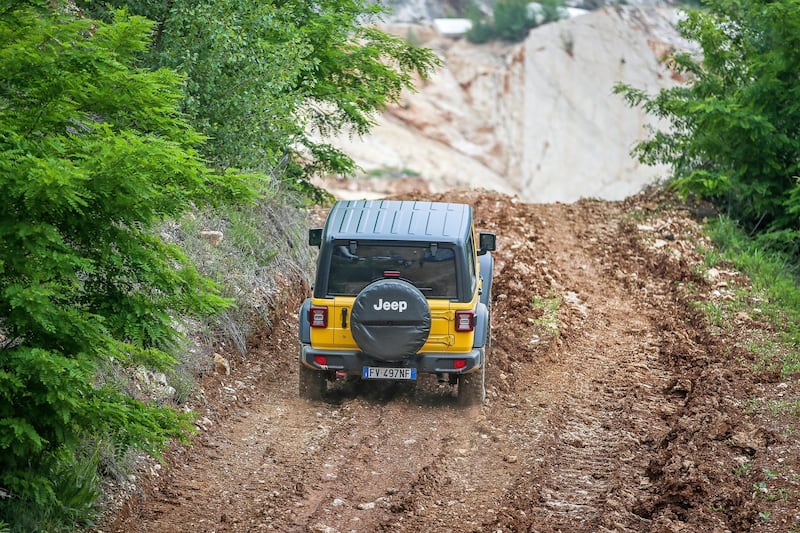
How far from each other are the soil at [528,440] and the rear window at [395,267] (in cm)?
128

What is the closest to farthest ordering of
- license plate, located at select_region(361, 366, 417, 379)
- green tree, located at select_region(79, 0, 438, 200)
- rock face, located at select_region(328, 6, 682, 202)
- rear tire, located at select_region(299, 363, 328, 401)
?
1. license plate, located at select_region(361, 366, 417, 379)
2. rear tire, located at select_region(299, 363, 328, 401)
3. green tree, located at select_region(79, 0, 438, 200)
4. rock face, located at select_region(328, 6, 682, 202)

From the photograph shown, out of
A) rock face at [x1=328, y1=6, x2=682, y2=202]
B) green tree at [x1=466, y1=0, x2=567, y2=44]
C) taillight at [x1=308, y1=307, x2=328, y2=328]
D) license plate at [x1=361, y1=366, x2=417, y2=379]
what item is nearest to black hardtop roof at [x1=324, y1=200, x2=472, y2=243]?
taillight at [x1=308, y1=307, x2=328, y2=328]

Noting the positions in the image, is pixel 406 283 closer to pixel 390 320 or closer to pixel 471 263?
pixel 390 320

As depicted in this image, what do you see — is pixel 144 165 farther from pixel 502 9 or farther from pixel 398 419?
pixel 502 9

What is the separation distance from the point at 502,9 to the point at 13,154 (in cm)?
4882

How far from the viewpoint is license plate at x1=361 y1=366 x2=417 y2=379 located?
35.0 ft

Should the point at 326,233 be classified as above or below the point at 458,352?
above

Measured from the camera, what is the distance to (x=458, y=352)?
10648 millimetres

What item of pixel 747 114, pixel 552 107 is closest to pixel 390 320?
pixel 747 114

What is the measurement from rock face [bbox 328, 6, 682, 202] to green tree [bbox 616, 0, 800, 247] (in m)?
26.5

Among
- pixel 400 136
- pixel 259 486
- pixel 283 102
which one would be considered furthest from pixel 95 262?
pixel 400 136

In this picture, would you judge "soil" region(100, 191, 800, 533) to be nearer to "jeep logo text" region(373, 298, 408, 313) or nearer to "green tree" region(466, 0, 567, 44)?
"jeep logo text" region(373, 298, 408, 313)

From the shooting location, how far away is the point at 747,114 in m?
19.1

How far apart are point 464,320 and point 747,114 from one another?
35.4ft
